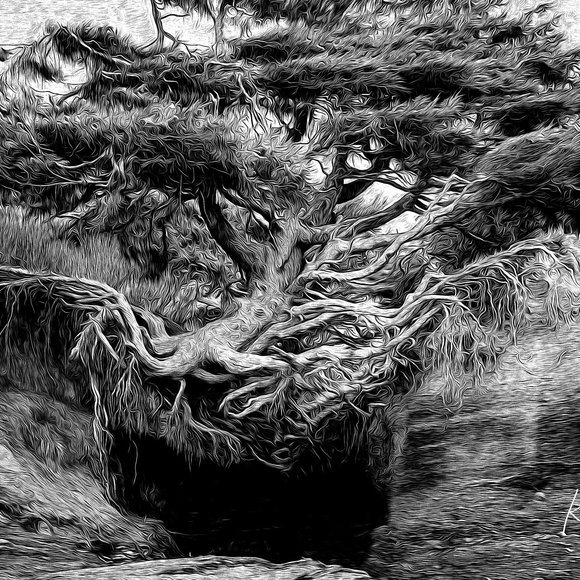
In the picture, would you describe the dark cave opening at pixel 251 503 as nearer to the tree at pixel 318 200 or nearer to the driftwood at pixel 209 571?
the tree at pixel 318 200

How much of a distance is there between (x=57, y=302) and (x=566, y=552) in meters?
4.49

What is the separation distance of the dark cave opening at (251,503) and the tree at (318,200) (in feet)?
0.59

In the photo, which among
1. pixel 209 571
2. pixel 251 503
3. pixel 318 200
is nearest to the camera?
pixel 209 571

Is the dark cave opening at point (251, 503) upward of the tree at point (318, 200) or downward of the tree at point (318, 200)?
downward

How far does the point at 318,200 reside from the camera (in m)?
6.27

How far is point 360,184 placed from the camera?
21.3 feet

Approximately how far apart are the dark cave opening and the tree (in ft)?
0.59

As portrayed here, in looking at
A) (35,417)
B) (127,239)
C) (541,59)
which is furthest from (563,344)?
(35,417)

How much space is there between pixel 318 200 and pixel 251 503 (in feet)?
9.16

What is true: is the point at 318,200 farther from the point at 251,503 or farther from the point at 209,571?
the point at 209,571

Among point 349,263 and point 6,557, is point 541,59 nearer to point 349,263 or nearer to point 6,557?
point 349,263

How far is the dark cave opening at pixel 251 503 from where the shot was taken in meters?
5.65

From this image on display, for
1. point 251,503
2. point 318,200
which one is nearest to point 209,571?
point 251,503

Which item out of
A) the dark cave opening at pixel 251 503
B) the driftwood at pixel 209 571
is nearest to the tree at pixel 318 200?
the dark cave opening at pixel 251 503
